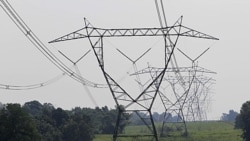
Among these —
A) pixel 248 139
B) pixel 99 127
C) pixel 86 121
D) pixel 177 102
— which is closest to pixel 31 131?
pixel 177 102

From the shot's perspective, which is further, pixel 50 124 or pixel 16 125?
pixel 50 124

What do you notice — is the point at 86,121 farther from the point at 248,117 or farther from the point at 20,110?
the point at 20,110

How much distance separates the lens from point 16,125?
7462cm

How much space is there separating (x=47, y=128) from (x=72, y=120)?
32.4 ft

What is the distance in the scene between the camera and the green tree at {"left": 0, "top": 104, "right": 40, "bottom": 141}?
73812 mm

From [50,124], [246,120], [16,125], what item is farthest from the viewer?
[50,124]

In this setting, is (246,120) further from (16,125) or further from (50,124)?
(16,125)

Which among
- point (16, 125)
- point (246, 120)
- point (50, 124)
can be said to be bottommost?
point (16, 125)

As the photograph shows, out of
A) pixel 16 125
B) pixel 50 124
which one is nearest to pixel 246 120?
pixel 50 124

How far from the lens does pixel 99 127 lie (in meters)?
171

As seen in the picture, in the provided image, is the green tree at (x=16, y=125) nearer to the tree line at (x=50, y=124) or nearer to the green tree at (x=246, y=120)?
the tree line at (x=50, y=124)

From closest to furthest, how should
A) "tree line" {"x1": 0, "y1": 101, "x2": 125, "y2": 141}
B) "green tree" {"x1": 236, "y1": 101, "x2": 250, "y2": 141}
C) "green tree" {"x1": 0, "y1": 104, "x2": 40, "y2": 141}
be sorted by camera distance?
"green tree" {"x1": 0, "y1": 104, "x2": 40, "y2": 141}
"tree line" {"x1": 0, "y1": 101, "x2": 125, "y2": 141}
"green tree" {"x1": 236, "y1": 101, "x2": 250, "y2": 141}

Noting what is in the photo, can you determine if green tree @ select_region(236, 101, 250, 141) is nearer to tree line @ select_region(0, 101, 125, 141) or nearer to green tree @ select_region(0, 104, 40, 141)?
tree line @ select_region(0, 101, 125, 141)

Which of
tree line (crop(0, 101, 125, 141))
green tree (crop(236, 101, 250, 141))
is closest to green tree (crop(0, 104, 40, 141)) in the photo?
tree line (crop(0, 101, 125, 141))
